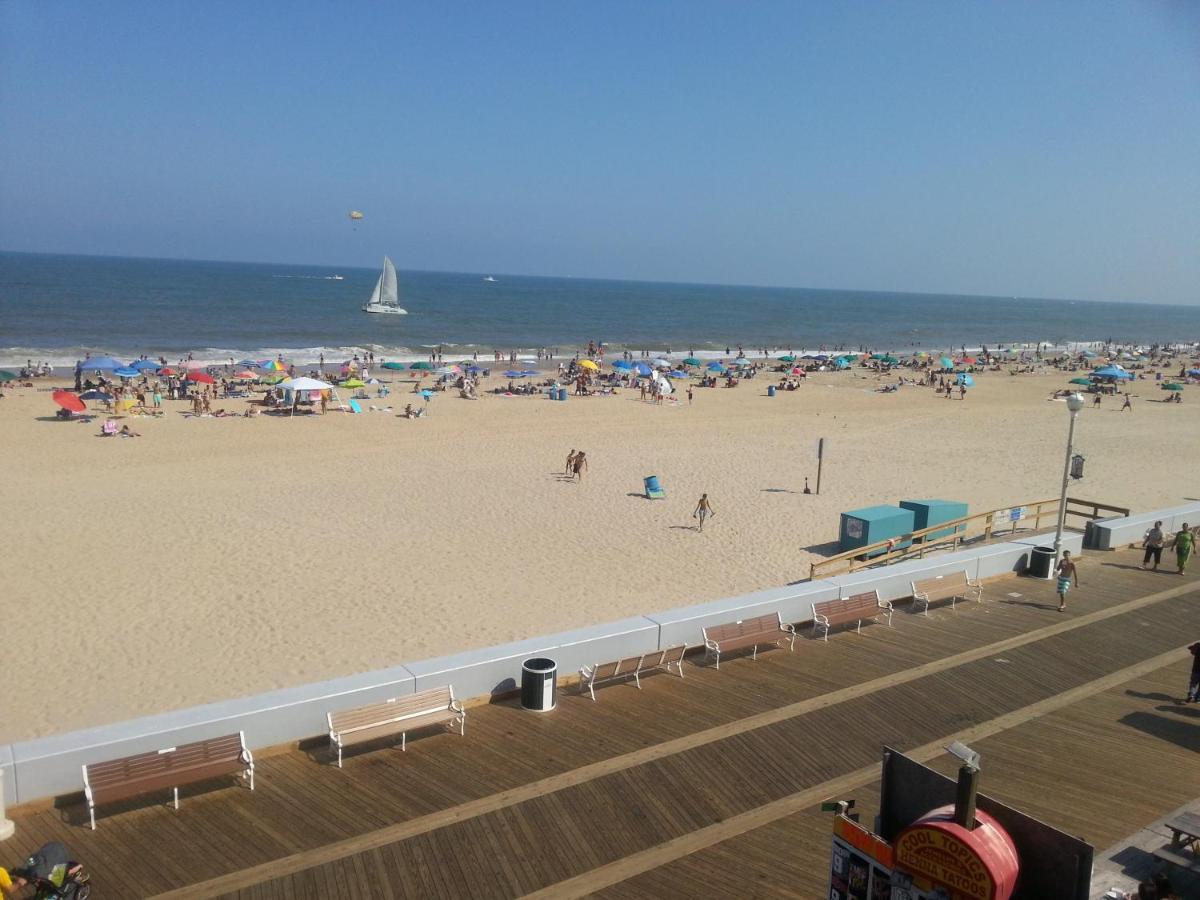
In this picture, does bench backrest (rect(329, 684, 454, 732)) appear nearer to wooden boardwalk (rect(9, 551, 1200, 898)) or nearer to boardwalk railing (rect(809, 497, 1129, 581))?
wooden boardwalk (rect(9, 551, 1200, 898))

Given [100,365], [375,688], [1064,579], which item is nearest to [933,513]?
[1064,579]

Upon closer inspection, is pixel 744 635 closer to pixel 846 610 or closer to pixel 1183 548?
pixel 846 610

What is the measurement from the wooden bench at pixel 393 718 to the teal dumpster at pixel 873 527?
10.3 meters

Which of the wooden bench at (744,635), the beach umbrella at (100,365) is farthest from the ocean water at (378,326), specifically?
the wooden bench at (744,635)

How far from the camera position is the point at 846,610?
10164 mm

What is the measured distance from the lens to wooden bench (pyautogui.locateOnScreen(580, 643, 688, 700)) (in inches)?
333

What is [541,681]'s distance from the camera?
805 cm

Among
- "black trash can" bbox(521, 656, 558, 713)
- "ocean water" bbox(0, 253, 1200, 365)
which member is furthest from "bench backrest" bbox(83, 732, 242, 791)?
"ocean water" bbox(0, 253, 1200, 365)

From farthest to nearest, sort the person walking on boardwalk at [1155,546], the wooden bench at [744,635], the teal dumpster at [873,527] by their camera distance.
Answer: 1. the teal dumpster at [873,527]
2. the person walking on boardwalk at [1155,546]
3. the wooden bench at [744,635]

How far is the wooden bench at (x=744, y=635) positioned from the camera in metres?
9.12

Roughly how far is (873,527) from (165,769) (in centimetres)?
1271

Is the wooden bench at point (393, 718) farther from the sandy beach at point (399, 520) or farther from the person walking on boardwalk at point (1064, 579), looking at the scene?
the person walking on boardwalk at point (1064, 579)

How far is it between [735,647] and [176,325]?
2860 inches

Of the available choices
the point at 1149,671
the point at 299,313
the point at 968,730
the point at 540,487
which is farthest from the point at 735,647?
the point at 299,313
